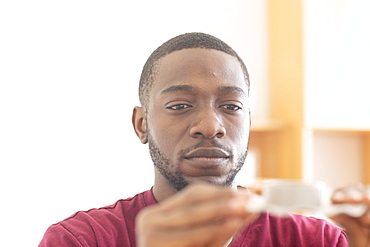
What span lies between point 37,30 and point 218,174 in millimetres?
1475

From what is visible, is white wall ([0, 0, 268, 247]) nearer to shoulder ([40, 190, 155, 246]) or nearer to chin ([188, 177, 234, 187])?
shoulder ([40, 190, 155, 246])

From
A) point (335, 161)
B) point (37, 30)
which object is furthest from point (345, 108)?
point (37, 30)

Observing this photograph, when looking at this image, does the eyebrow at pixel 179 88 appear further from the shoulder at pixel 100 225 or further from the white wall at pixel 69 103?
the white wall at pixel 69 103

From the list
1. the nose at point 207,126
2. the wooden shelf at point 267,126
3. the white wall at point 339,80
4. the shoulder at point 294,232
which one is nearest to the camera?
the nose at point 207,126

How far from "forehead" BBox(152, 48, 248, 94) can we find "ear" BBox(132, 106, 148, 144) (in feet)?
0.35

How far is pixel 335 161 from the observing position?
288 centimetres

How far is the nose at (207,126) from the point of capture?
3.44 ft

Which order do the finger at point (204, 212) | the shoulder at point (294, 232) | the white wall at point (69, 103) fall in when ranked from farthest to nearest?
1. the white wall at point (69, 103)
2. the shoulder at point (294, 232)
3. the finger at point (204, 212)

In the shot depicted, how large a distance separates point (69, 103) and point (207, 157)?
4.50 feet

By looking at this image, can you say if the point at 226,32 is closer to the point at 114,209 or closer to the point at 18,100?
the point at 18,100

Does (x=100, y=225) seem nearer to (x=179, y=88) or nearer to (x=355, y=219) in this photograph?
(x=179, y=88)

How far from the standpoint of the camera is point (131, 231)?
1155mm

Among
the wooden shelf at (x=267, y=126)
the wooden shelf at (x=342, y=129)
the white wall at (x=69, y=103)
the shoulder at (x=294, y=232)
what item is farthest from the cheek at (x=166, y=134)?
the wooden shelf at (x=342, y=129)

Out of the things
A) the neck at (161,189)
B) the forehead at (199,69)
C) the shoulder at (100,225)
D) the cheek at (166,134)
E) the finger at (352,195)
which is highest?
the forehead at (199,69)
